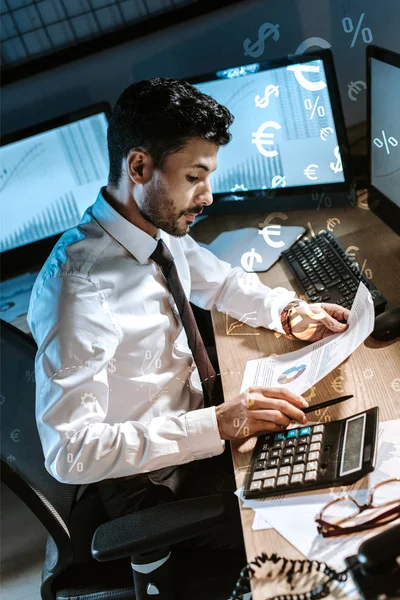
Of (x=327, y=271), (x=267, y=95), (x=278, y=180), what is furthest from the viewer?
(x=278, y=180)

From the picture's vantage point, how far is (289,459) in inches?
39.9

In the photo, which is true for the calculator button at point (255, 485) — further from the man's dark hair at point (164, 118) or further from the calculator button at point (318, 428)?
the man's dark hair at point (164, 118)

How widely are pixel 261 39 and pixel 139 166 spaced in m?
0.94

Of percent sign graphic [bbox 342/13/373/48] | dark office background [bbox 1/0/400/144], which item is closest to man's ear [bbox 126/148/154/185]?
dark office background [bbox 1/0/400/144]

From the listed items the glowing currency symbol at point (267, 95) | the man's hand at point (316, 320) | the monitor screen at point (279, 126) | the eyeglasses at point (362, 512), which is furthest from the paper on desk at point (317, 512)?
the glowing currency symbol at point (267, 95)

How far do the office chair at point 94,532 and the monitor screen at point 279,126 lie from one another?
873 mm

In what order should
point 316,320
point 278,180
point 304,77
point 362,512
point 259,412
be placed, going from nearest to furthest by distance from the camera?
1. point 362,512
2. point 259,412
3. point 316,320
4. point 304,77
5. point 278,180

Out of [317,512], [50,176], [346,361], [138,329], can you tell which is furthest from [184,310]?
[50,176]

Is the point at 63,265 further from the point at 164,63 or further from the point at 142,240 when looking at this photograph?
the point at 164,63

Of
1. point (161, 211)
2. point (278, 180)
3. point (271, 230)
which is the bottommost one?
point (271, 230)

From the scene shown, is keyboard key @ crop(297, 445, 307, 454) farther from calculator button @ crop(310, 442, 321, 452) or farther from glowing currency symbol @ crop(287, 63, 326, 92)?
glowing currency symbol @ crop(287, 63, 326, 92)

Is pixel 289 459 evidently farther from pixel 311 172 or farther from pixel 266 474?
pixel 311 172

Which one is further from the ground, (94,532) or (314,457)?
(314,457)

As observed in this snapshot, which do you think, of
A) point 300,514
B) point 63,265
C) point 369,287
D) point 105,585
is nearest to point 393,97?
point 369,287
